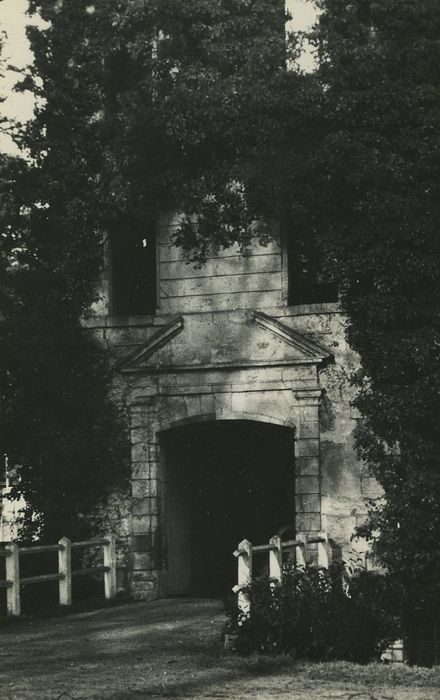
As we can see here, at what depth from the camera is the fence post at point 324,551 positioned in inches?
607

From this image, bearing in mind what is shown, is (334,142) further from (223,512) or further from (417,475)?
(223,512)

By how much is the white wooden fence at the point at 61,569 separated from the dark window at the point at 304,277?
4061mm

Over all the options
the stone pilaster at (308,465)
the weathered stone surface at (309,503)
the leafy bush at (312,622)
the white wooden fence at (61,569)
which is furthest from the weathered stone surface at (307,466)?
the leafy bush at (312,622)

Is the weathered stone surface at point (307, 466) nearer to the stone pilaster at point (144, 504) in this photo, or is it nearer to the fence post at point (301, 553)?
the fence post at point (301, 553)

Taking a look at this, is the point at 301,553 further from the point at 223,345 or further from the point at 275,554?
the point at 223,345

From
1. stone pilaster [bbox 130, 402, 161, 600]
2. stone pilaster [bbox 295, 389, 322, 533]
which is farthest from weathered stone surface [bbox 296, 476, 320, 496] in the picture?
stone pilaster [bbox 130, 402, 161, 600]

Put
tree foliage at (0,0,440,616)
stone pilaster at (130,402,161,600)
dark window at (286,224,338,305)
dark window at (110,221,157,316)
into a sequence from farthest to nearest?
1. dark window at (110,221,157,316)
2. stone pilaster at (130,402,161,600)
3. dark window at (286,224,338,305)
4. tree foliage at (0,0,440,616)

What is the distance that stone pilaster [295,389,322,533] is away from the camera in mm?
15758

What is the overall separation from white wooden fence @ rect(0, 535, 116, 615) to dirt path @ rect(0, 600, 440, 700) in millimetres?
728

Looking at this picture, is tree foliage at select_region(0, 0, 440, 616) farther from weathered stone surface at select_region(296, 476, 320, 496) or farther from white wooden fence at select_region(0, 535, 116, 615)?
white wooden fence at select_region(0, 535, 116, 615)

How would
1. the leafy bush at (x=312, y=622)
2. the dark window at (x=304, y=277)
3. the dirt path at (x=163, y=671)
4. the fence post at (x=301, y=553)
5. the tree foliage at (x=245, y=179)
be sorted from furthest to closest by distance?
the dark window at (x=304, y=277)
the tree foliage at (x=245, y=179)
the fence post at (x=301, y=553)
the leafy bush at (x=312, y=622)
the dirt path at (x=163, y=671)

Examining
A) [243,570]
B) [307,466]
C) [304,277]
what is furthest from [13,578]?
[304,277]

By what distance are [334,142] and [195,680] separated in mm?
8077

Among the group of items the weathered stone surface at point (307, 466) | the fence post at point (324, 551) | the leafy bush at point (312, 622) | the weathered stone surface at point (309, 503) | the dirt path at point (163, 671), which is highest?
the weathered stone surface at point (307, 466)
